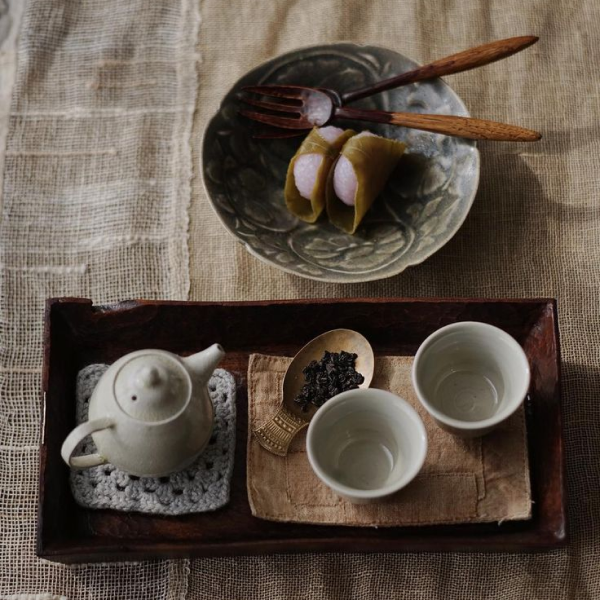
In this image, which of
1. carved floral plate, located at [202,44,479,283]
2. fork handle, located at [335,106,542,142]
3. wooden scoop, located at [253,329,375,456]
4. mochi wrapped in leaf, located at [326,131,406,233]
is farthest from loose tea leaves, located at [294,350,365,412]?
fork handle, located at [335,106,542,142]

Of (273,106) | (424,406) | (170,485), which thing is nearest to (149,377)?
(170,485)

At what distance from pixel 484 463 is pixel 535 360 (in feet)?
0.52

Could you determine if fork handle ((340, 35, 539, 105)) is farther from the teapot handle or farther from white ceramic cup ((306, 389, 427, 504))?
the teapot handle

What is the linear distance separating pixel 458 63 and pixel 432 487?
625 mm

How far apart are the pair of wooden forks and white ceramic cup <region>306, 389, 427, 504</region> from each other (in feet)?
1.47

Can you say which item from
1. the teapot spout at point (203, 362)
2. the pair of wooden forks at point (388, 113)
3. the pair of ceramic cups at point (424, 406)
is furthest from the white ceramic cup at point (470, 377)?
Result: the pair of wooden forks at point (388, 113)

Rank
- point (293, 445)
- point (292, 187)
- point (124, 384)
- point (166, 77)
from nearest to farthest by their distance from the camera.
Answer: point (124, 384)
point (293, 445)
point (292, 187)
point (166, 77)

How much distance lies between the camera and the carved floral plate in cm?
118

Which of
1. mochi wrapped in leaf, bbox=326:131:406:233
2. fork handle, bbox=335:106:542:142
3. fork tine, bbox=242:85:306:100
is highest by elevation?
fork tine, bbox=242:85:306:100

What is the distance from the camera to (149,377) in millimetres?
913

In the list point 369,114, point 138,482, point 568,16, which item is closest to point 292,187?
point 369,114

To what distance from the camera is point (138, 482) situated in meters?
1.04

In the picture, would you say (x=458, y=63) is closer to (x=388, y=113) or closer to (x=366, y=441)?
A: (x=388, y=113)

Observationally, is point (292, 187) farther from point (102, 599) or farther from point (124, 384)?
point (102, 599)
